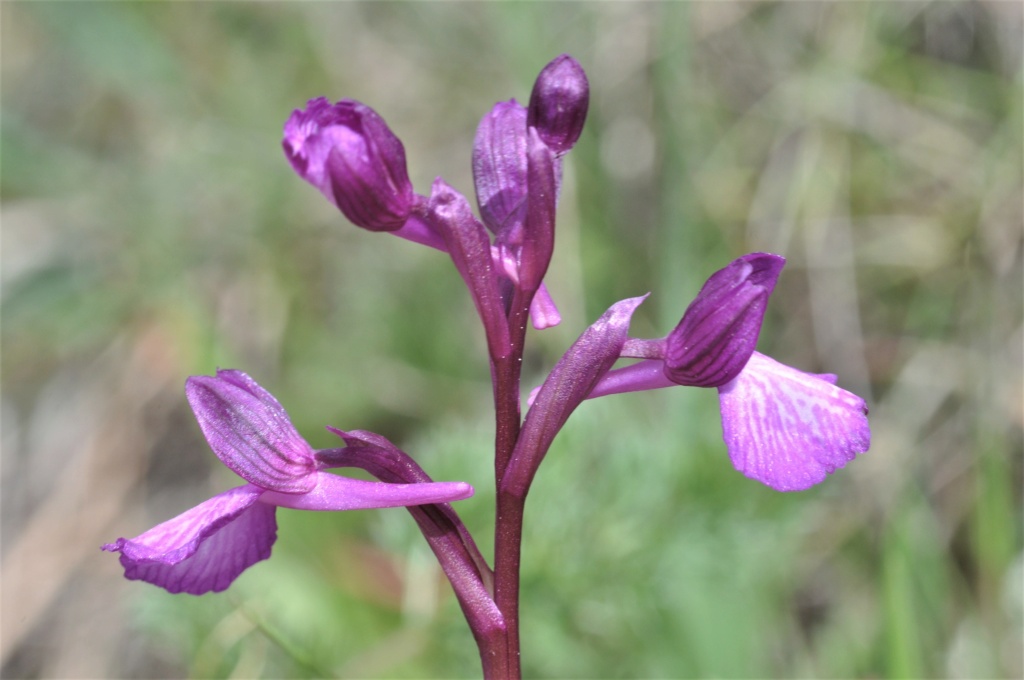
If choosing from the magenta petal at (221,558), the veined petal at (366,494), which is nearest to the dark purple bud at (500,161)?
the veined petal at (366,494)

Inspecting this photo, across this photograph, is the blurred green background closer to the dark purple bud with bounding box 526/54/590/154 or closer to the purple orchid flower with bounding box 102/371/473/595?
the purple orchid flower with bounding box 102/371/473/595

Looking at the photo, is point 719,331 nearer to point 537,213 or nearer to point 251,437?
point 537,213

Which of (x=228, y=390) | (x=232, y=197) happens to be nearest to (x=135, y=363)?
(x=232, y=197)

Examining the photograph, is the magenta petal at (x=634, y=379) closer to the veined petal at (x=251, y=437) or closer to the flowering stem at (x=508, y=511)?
the flowering stem at (x=508, y=511)

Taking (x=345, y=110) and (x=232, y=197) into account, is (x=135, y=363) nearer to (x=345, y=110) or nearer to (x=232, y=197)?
(x=232, y=197)

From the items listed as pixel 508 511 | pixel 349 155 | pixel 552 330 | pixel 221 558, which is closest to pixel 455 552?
pixel 508 511

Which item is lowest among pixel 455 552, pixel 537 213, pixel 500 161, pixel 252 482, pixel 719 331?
pixel 455 552
